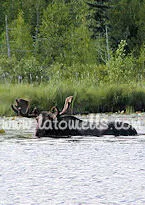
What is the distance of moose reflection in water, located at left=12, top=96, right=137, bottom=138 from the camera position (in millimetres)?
9531

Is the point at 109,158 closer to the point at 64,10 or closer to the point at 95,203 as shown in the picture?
the point at 95,203

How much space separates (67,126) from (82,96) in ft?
29.1

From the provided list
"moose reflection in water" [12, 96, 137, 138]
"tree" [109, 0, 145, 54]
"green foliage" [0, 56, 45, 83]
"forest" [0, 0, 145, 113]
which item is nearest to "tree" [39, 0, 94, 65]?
"forest" [0, 0, 145, 113]

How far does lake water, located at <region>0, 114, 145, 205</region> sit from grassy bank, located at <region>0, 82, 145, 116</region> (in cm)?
797

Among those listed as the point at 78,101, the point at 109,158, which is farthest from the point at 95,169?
the point at 78,101

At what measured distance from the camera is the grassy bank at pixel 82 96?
17.7 metres

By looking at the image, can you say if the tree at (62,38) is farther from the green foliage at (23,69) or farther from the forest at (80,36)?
the green foliage at (23,69)

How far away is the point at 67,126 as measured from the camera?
963cm

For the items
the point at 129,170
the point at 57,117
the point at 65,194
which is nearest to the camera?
the point at 65,194

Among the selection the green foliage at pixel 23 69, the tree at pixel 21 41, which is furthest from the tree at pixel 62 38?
the green foliage at pixel 23 69

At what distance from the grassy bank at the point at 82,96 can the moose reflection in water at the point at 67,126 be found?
7.12 metres

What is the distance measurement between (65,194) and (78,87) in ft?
46.7

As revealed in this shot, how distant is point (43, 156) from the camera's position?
7.62 meters

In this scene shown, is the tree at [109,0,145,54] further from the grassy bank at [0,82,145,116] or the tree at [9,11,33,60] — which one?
the grassy bank at [0,82,145,116]
